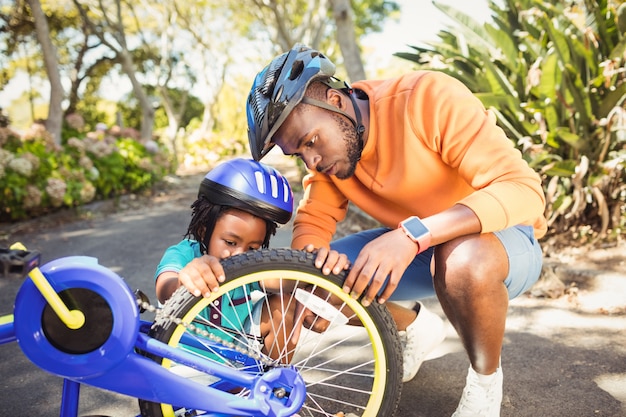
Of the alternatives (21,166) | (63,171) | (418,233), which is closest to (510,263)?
(418,233)

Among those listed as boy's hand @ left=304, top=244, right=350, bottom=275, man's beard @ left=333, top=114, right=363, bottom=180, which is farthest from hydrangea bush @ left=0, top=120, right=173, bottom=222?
boy's hand @ left=304, top=244, right=350, bottom=275

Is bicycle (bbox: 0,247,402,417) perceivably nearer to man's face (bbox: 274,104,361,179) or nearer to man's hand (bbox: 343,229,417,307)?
man's hand (bbox: 343,229,417,307)

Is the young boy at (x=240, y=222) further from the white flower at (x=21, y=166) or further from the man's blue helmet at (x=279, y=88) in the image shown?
the white flower at (x=21, y=166)

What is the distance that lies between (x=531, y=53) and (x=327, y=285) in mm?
3381

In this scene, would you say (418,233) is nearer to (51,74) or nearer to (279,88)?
(279,88)

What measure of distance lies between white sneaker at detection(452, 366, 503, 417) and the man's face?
3.03 ft

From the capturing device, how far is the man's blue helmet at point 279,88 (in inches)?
73.4

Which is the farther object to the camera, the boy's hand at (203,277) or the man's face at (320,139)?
the man's face at (320,139)

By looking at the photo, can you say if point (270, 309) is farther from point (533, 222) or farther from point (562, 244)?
point (562, 244)

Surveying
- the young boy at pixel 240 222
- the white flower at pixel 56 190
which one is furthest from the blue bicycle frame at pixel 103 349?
the white flower at pixel 56 190

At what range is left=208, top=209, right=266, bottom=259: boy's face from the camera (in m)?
2.04

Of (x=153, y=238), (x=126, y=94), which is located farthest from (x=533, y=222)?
(x=126, y=94)

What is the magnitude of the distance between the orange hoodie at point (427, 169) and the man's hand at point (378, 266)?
0.92 feet

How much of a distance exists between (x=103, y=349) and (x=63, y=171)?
563 centimetres
